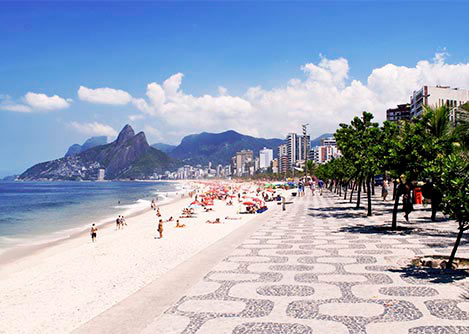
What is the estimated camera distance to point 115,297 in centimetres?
889

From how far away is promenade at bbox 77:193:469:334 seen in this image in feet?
20.6

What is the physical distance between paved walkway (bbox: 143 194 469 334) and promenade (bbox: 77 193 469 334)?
0.05 ft

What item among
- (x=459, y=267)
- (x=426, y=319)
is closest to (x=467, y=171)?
(x=459, y=267)

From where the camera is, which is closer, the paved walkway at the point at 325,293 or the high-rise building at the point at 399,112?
the paved walkway at the point at 325,293

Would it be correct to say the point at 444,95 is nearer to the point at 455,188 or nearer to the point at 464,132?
the point at 464,132

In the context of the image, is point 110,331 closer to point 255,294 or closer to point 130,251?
point 255,294

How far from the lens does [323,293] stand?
7.97 m

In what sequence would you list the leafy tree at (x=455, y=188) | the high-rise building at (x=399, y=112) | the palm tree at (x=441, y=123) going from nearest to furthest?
the leafy tree at (x=455, y=188) → the palm tree at (x=441, y=123) → the high-rise building at (x=399, y=112)

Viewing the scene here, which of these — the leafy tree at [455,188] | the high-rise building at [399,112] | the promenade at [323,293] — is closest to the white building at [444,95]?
the high-rise building at [399,112]

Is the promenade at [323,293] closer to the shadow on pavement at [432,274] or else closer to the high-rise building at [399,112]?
the shadow on pavement at [432,274]

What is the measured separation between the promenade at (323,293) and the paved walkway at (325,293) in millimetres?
16

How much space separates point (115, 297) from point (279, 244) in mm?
6861

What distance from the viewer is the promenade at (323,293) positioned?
6270 millimetres

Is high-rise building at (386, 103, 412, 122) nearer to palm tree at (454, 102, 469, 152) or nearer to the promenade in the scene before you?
palm tree at (454, 102, 469, 152)
